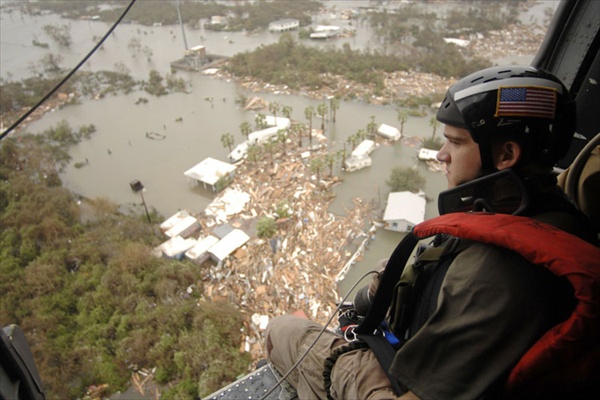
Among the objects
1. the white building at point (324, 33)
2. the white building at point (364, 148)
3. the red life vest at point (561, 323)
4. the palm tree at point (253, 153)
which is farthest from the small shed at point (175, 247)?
the white building at point (324, 33)

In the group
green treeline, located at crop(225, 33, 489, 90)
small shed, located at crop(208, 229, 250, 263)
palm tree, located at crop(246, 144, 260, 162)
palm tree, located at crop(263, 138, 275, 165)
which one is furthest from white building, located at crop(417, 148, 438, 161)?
green treeline, located at crop(225, 33, 489, 90)

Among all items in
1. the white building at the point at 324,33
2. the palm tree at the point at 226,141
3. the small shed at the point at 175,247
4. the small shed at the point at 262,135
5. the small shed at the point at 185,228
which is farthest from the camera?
the white building at the point at 324,33

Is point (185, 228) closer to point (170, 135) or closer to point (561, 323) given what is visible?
point (170, 135)

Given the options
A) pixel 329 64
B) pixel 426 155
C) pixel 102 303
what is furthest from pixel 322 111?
pixel 102 303

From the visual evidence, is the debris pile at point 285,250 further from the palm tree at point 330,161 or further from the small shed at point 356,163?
the small shed at point 356,163

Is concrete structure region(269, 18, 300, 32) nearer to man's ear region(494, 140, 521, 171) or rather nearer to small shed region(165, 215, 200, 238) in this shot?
small shed region(165, 215, 200, 238)

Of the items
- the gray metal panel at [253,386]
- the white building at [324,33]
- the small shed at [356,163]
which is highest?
the gray metal panel at [253,386]

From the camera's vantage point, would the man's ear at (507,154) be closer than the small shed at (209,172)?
Yes

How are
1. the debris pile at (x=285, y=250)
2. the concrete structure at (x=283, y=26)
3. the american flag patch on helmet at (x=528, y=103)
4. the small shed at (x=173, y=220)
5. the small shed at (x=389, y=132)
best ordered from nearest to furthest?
1. the american flag patch on helmet at (x=528, y=103)
2. the debris pile at (x=285, y=250)
3. the small shed at (x=173, y=220)
4. the small shed at (x=389, y=132)
5. the concrete structure at (x=283, y=26)
